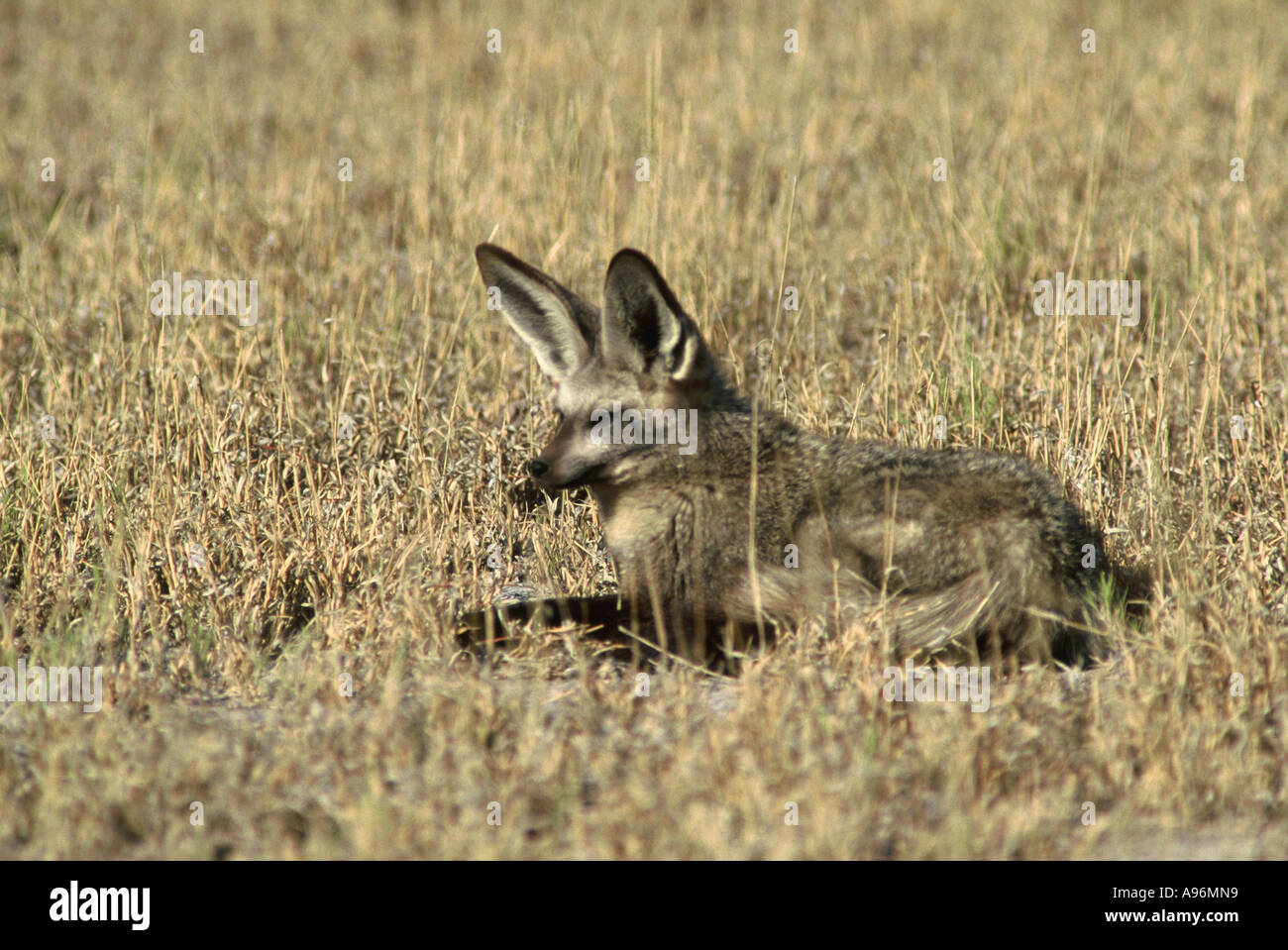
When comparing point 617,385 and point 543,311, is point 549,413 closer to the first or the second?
point 543,311

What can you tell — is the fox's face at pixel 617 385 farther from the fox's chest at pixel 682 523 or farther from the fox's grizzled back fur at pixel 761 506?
the fox's chest at pixel 682 523

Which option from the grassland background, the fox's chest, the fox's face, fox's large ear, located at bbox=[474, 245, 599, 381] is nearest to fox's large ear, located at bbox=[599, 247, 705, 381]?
the fox's face

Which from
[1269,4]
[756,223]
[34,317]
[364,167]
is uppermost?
[1269,4]

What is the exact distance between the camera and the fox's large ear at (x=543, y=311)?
4.41m

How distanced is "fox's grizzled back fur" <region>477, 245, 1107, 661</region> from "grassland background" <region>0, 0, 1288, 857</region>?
220 mm

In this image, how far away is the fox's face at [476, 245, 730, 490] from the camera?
4.30 metres

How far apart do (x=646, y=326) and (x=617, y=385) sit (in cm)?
22

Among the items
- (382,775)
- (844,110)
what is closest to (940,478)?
(382,775)

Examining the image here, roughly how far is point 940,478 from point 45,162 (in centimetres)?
659

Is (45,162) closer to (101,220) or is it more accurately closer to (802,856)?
(101,220)

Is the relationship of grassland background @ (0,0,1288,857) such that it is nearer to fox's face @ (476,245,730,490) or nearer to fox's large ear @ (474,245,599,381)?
fox's face @ (476,245,730,490)

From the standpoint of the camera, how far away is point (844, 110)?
8781 millimetres

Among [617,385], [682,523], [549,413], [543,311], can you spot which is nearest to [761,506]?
[682,523]

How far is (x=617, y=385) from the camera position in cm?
438
